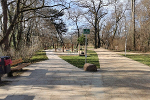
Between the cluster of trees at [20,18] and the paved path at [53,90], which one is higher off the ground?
the cluster of trees at [20,18]

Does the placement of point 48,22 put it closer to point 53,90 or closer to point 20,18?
point 20,18

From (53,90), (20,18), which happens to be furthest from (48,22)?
(53,90)

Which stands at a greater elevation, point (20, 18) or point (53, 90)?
point (20, 18)

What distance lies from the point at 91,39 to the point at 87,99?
46744mm

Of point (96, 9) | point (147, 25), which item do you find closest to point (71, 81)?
point (147, 25)

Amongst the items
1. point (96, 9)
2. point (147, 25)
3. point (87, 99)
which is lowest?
point (87, 99)

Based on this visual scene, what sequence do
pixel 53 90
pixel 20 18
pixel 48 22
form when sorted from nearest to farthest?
pixel 53 90 < pixel 20 18 < pixel 48 22

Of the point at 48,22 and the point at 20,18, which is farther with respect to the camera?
the point at 48,22

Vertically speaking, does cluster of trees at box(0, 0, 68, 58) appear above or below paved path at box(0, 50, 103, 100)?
above

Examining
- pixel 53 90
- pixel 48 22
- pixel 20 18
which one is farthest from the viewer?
pixel 48 22

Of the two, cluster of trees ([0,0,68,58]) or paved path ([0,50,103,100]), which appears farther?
cluster of trees ([0,0,68,58])

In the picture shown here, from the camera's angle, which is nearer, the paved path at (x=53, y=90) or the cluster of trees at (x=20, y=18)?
the paved path at (x=53, y=90)

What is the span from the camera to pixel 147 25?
21.2 meters

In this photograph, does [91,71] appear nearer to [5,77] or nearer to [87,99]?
[87,99]
